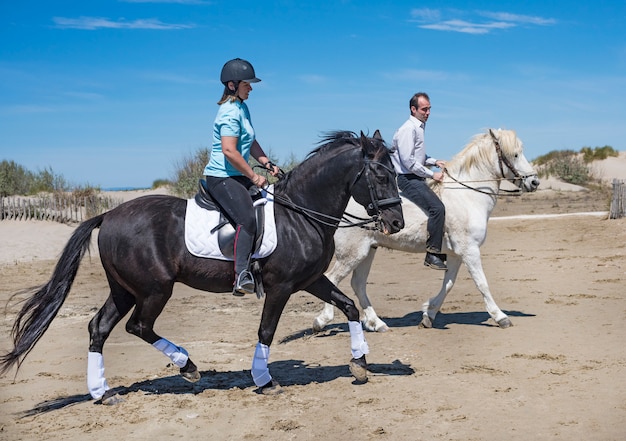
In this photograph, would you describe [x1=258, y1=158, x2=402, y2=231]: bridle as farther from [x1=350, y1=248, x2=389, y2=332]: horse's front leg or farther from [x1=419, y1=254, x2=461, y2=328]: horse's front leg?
[x1=419, y1=254, x2=461, y2=328]: horse's front leg

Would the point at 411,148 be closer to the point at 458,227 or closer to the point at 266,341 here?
the point at 458,227

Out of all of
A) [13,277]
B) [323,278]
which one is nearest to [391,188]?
[323,278]

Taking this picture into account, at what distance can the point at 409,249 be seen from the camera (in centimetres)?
938

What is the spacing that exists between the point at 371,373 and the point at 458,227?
2.76 meters

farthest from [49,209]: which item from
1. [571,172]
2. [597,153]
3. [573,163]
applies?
[597,153]

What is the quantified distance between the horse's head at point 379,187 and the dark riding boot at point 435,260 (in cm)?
259

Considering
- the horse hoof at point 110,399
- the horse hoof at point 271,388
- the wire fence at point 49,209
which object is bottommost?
the horse hoof at point 110,399

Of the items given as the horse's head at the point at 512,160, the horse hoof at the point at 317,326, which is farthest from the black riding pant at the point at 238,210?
the horse's head at the point at 512,160

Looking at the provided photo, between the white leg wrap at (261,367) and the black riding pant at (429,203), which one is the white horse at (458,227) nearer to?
the black riding pant at (429,203)

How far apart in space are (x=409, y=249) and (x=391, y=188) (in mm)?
2993

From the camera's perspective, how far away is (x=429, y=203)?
8.86 m

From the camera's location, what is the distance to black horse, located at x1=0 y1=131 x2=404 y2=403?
20.9 feet

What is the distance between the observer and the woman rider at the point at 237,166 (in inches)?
246

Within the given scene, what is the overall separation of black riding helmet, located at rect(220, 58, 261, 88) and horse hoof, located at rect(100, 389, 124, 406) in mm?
3108
